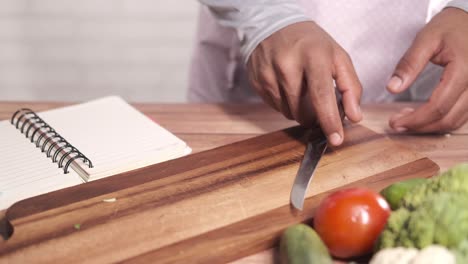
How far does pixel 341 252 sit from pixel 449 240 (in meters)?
0.16

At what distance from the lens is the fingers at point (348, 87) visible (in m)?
1.14

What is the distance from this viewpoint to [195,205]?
3.14 ft

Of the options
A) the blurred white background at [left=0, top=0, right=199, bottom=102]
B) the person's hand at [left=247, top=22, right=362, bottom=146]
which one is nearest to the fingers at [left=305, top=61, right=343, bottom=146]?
the person's hand at [left=247, top=22, right=362, bottom=146]

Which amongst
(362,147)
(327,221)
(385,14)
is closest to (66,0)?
(385,14)

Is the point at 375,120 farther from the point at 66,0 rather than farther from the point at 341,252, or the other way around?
the point at 66,0

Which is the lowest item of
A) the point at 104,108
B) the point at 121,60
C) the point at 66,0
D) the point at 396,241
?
the point at 121,60

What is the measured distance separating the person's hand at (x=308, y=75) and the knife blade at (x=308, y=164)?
0.11ft

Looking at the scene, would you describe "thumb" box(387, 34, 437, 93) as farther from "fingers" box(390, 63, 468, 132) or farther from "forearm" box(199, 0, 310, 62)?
"forearm" box(199, 0, 310, 62)

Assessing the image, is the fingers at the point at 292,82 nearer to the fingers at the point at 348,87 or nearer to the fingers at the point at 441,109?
the fingers at the point at 348,87

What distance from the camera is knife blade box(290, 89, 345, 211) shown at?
0.98 m

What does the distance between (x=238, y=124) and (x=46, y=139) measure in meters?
0.38

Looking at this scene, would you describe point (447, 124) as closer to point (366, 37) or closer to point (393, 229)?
point (366, 37)

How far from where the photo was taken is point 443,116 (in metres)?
1.22

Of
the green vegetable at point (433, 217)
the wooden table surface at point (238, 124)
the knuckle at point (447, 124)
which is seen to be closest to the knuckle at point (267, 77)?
the wooden table surface at point (238, 124)
